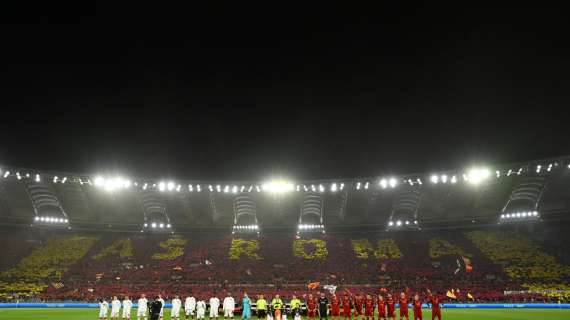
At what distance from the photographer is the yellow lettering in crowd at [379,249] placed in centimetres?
6047

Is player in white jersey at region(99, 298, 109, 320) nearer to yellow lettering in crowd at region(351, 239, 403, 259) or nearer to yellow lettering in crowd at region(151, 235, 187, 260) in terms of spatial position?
yellow lettering in crowd at region(151, 235, 187, 260)

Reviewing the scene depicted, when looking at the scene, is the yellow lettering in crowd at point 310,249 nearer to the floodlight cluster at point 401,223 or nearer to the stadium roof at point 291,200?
the stadium roof at point 291,200

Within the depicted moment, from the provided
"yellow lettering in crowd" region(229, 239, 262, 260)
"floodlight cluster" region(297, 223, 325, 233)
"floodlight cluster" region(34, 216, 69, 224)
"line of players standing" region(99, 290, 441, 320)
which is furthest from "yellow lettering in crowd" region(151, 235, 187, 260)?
"line of players standing" region(99, 290, 441, 320)

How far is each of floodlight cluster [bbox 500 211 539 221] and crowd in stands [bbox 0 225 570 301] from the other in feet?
7.80

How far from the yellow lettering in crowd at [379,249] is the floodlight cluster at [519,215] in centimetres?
1608

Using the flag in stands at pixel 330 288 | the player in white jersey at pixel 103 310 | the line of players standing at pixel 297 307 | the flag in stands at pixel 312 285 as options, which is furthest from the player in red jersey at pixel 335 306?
the flag in stands at pixel 312 285

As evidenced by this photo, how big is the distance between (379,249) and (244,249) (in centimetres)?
2028

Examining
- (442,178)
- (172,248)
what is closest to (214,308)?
(442,178)

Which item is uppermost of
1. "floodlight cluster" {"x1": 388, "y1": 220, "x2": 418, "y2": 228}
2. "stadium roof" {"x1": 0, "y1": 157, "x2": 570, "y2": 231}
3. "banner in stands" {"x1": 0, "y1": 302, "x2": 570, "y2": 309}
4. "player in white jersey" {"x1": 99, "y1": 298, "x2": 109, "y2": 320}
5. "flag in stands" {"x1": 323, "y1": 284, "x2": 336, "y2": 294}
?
"stadium roof" {"x1": 0, "y1": 157, "x2": 570, "y2": 231}

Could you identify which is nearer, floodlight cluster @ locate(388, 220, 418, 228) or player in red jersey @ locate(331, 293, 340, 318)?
player in red jersey @ locate(331, 293, 340, 318)

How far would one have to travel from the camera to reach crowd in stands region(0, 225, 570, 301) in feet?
163

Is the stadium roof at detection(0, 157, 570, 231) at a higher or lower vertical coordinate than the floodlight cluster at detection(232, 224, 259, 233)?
higher

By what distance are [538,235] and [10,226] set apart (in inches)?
2985

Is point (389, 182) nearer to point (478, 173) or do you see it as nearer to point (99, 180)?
point (478, 173)
